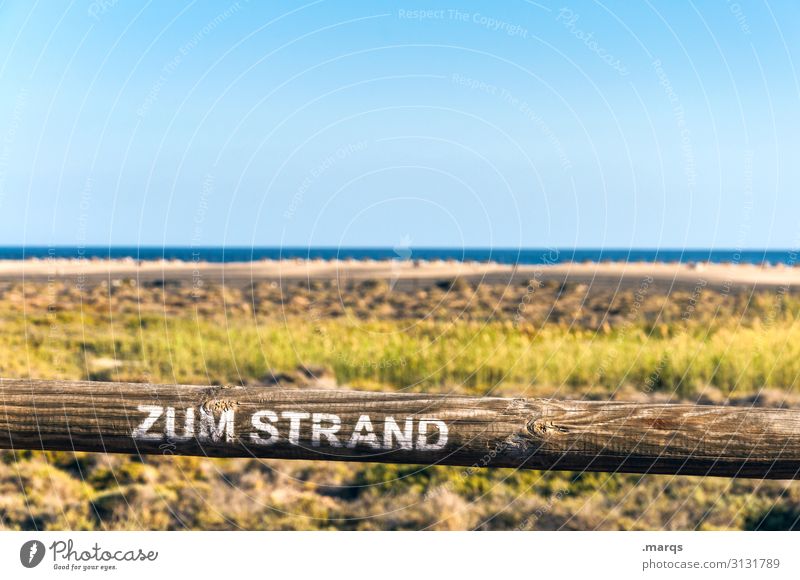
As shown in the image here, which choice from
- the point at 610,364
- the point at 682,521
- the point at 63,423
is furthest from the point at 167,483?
the point at 610,364

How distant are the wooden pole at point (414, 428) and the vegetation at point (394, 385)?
3.35 metres

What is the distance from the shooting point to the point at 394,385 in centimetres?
1094

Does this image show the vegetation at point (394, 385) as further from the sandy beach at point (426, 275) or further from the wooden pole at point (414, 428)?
the sandy beach at point (426, 275)

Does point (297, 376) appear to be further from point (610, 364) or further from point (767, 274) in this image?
point (767, 274)

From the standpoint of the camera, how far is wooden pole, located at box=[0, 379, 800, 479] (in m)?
4.11

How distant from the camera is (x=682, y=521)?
25.3 feet

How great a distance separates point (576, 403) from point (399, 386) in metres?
Answer: 6.91
